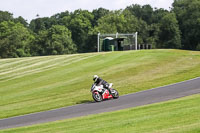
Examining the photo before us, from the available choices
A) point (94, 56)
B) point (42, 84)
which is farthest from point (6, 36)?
point (42, 84)

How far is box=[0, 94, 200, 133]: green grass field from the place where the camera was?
39.0ft

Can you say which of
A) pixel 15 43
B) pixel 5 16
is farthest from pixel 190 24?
pixel 5 16

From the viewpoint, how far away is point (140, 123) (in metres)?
13.5

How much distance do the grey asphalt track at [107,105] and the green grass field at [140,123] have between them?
108 inches

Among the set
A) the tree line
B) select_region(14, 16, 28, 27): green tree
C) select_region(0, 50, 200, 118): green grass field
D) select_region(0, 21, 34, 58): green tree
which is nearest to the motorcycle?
select_region(0, 50, 200, 118): green grass field

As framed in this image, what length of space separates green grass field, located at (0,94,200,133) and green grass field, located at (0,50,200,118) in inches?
295

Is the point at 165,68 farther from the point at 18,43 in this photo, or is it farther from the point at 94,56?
the point at 18,43

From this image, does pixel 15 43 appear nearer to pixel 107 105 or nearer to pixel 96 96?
pixel 96 96

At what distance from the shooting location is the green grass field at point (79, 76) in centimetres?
2645

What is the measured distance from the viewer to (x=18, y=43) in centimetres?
10656

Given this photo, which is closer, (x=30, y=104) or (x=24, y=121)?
(x=24, y=121)

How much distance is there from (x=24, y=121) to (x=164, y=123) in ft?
30.7

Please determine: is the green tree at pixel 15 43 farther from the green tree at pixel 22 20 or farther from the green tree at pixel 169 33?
the green tree at pixel 22 20

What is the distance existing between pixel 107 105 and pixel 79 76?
14.6 m
